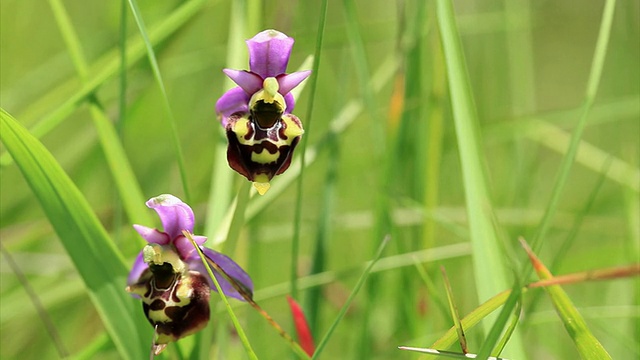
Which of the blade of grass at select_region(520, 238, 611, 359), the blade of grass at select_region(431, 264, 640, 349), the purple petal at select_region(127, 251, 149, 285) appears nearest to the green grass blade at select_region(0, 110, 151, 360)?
the purple petal at select_region(127, 251, 149, 285)

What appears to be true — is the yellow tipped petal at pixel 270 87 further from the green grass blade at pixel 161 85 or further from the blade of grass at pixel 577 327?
the blade of grass at pixel 577 327

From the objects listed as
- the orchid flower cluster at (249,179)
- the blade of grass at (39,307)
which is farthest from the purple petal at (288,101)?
the blade of grass at (39,307)

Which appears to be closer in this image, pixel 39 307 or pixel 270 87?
pixel 270 87

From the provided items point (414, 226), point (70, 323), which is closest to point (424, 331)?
point (414, 226)

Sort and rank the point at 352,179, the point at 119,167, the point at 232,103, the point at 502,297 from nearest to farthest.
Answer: the point at 502,297
the point at 232,103
the point at 119,167
the point at 352,179

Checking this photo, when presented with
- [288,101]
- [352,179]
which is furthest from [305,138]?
[352,179]

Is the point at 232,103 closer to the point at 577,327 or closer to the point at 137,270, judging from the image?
the point at 137,270
